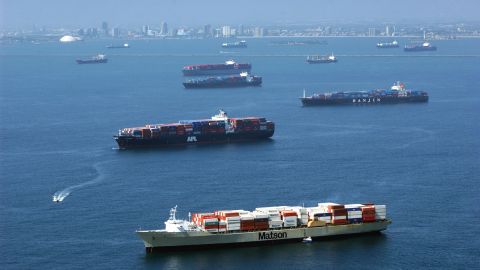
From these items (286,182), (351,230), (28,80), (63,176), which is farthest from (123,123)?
(28,80)

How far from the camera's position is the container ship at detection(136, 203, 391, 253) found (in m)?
62.5

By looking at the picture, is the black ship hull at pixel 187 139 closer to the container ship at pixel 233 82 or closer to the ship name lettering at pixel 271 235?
the ship name lettering at pixel 271 235

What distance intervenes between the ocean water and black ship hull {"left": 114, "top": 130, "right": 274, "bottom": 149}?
1503mm

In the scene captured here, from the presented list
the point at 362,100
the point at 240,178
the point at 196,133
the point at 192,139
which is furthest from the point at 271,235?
the point at 362,100

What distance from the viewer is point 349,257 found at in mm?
61812

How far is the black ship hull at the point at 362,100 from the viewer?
5344 inches

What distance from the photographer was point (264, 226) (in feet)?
209

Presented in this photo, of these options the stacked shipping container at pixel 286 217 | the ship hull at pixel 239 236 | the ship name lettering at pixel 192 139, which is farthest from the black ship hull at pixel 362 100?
the ship hull at pixel 239 236

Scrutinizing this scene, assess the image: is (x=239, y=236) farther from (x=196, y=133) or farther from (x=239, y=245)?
(x=196, y=133)

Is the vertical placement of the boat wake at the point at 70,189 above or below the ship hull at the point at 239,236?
below

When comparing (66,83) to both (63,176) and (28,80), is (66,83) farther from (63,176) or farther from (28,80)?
(63,176)

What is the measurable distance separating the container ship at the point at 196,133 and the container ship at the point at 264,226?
35.3m

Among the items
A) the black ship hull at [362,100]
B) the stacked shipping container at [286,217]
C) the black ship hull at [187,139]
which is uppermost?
the stacked shipping container at [286,217]

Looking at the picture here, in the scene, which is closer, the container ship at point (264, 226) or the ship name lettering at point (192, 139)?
the container ship at point (264, 226)
